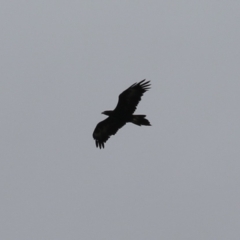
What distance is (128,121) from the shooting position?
28406 mm

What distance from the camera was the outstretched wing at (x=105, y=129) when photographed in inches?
1150

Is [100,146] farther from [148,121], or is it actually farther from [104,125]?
[148,121]

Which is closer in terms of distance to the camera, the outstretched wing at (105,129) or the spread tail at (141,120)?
the spread tail at (141,120)

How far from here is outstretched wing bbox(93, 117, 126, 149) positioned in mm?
29203

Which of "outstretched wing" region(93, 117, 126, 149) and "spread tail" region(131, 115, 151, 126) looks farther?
"outstretched wing" region(93, 117, 126, 149)

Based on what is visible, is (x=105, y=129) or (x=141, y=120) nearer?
(x=141, y=120)

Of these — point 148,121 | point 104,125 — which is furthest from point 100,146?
point 148,121

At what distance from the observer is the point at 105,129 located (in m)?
29.4

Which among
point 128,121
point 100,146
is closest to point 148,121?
point 128,121

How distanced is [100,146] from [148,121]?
106 inches

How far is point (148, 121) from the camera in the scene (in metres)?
27.9

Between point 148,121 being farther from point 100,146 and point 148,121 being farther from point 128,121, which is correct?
point 100,146

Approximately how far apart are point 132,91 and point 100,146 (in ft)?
9.48

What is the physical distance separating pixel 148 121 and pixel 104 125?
220 centimetres
